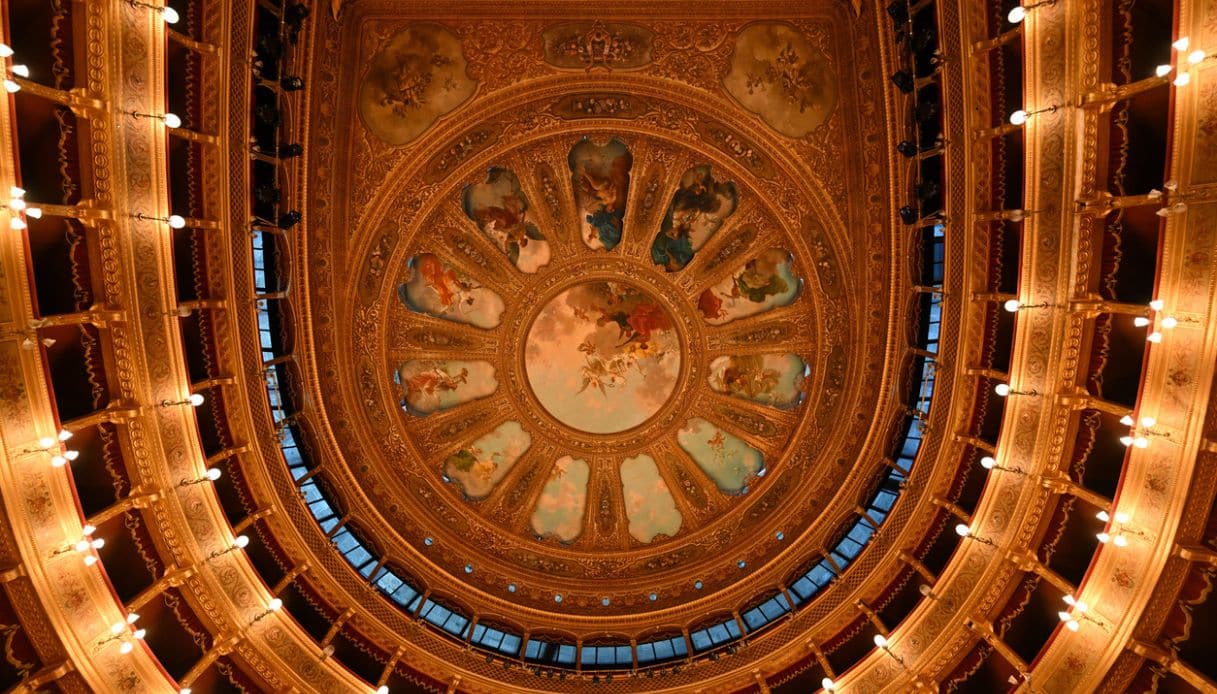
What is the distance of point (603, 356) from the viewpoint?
21.5m

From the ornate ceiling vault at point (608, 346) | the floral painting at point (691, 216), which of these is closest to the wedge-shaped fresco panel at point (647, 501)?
the ornate ceiling vault at point (608, 346)

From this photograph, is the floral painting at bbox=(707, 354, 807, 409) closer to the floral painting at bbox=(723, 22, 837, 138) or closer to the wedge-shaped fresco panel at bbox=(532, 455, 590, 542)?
the wedge-shaped fresco panel at bbox=(532, 455, 590, 542)

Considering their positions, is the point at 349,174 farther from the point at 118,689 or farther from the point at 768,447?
the point at 768,447

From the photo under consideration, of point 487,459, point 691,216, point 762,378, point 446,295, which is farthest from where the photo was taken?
point 487,459

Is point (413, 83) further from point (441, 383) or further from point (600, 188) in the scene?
point (441, 383)

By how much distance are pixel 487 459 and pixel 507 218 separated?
A: 7.69m

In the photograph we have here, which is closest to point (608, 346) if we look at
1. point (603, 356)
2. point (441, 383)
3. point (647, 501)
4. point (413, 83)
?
point (603, 356)

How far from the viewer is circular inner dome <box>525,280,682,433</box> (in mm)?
21125

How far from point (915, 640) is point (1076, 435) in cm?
591

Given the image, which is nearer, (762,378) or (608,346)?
(762,378)

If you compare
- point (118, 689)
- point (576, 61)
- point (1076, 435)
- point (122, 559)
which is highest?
point (576, 61)

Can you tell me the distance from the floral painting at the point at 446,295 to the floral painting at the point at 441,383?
4.83ft

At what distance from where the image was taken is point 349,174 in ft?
56.9


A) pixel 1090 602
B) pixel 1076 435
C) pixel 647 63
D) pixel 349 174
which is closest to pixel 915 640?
pixel 1090 602
